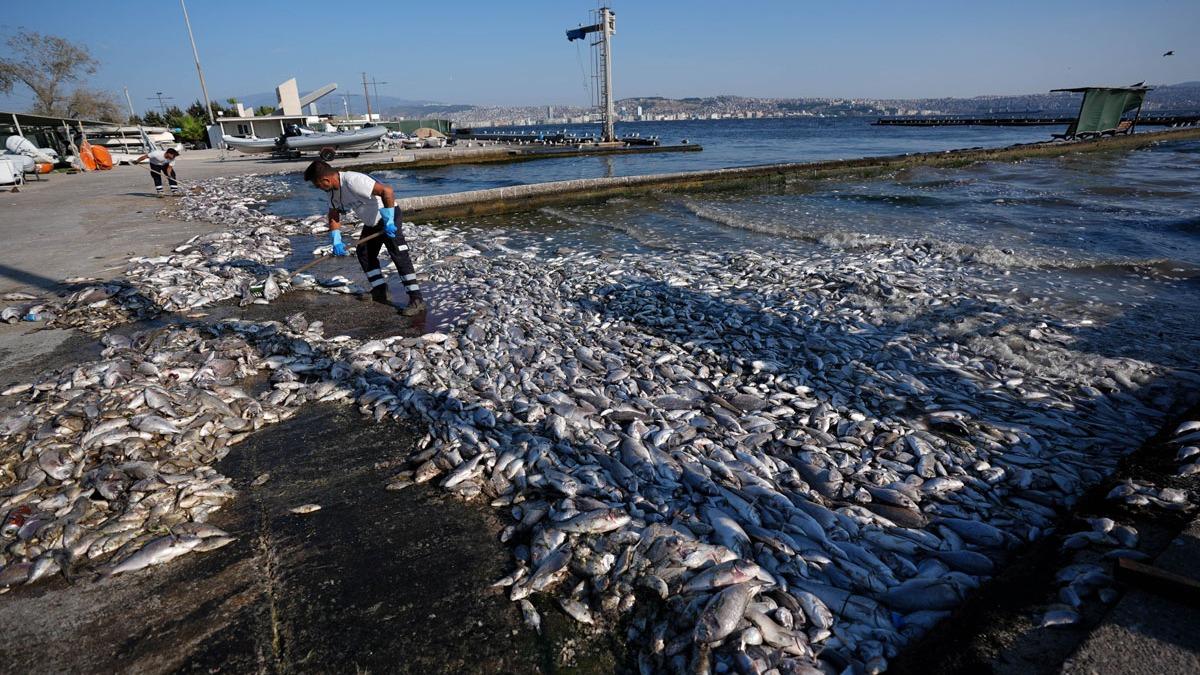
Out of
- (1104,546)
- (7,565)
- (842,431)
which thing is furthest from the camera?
(842,431)

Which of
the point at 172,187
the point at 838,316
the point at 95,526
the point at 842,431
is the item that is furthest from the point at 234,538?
the point at 172,187

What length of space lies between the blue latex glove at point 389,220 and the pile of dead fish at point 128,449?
1.91 metres

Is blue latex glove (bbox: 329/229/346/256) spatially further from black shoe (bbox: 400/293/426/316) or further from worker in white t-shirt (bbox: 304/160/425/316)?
black shoe (bbox: 400/293/426/316)

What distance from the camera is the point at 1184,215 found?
47.6ft

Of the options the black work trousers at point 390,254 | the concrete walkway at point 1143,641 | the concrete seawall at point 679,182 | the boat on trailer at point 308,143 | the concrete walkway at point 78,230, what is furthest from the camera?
the boat on trailer at point 308,143

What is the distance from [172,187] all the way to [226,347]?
17.5 meters

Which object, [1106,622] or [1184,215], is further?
[1184,215]

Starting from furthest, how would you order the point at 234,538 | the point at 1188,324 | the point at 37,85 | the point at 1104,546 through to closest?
the point at 37,85, the point at 1188,324, the point at 234,538, the point at 1104,546

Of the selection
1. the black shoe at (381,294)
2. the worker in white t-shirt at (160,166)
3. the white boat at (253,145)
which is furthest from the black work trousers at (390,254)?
the white boat at (253,145)

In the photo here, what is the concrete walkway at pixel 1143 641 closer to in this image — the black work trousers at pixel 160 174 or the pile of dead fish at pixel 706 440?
the pile of dead fish at pixel 706 440

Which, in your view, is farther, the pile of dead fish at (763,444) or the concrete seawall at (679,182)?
the concrete seawall at (679,182)

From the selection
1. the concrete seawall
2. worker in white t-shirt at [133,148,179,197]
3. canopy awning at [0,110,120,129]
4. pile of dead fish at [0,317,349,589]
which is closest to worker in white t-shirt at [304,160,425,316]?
pile of dead fish at [0,317,349,589]

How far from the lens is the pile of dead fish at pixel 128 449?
328 cm

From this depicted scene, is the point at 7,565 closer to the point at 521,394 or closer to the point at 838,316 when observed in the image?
the point at 521,394
